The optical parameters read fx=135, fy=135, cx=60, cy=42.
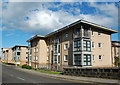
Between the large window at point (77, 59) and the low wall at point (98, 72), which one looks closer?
the low wall at point (98, 72)

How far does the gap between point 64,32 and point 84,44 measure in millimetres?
7703

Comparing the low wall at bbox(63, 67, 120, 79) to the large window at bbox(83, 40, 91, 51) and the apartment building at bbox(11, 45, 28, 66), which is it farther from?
the apartment building at bbox(11, 45, 28, 66)

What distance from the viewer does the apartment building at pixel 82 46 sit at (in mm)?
25375

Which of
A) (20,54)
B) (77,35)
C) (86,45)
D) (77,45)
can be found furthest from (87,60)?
(20,54)

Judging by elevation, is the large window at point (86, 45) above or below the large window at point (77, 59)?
above

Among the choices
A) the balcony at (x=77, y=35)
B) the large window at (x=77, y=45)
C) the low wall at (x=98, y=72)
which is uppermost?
the balcony at (x=77, y=35)

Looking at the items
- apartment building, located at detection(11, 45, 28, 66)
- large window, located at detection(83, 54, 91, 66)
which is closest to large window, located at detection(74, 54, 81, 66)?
large window, located at detection(83, 54, 91, 66)

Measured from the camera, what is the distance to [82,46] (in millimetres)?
24781

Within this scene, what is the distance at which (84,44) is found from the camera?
2530cm

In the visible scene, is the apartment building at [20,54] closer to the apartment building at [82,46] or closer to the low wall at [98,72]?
the apartment building at [82,46]

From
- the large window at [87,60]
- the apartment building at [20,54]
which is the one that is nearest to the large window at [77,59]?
the large window at [87,60]

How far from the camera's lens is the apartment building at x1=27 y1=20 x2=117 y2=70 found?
999 inches

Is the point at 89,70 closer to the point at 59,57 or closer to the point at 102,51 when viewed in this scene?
the point at 102,51

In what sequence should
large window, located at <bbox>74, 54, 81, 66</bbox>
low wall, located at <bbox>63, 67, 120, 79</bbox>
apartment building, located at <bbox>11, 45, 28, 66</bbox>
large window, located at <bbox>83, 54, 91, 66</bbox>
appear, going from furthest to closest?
apartment building, located at <bbox>11, 45, 28, 66</bbox> → large window, located at <bbox>74, 54, 81, 66</bbox> → large window, located at <bbox>83, 54, 91, 66</bbox> → low wall, located at <bbox>63, 67, 120, 79</bbox>
